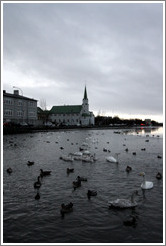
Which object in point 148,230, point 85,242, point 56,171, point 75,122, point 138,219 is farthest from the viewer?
point 75,122

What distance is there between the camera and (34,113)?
111 metres

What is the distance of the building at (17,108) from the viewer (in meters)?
90.1

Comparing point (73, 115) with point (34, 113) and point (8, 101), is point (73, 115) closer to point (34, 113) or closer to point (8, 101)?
point (34, 113)

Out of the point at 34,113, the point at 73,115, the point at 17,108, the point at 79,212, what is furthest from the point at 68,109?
the point at 79,212

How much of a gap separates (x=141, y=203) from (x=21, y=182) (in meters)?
8.90

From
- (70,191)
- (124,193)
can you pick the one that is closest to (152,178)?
(124,193)

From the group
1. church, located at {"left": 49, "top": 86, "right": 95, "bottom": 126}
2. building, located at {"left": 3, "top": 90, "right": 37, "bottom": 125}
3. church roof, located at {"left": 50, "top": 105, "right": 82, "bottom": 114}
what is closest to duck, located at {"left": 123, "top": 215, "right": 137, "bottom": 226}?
building, located at {"left": 3, "top": 90, "right": 37, "bottom": 125}

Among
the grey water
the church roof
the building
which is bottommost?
the grey water

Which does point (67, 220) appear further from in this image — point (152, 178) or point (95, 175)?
point (152, 178)

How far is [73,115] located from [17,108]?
91.0 meters

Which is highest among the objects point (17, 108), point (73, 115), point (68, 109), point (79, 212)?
point (68, 109)

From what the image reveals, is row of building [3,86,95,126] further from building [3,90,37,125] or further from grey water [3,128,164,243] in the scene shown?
grey water [3,128,164,243]

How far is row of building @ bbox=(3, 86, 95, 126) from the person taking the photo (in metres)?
92.2

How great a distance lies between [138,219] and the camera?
9.70m
